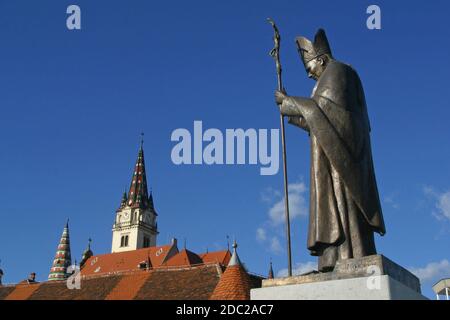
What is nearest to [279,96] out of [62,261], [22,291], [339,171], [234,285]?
[339,171]

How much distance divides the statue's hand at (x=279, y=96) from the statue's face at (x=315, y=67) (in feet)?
1.66

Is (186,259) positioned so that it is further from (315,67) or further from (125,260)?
(315,67)

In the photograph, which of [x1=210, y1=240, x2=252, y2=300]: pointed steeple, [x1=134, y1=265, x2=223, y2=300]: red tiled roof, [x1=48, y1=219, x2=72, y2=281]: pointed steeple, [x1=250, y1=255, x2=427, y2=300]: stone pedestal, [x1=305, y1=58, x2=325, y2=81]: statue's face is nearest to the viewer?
[x1=250, y1=255, x2=427, y2=300]: stone pedestal

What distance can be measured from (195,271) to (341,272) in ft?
84.0

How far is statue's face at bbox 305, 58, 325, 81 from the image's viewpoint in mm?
6160

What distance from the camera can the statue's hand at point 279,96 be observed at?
5893mm

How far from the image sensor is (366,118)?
570 centimetres

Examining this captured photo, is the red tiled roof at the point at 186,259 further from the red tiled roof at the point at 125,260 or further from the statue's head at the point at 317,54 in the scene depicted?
the statue's head at the point at 317,54

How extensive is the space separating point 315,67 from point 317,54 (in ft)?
0.54

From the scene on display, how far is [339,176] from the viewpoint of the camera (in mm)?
5172

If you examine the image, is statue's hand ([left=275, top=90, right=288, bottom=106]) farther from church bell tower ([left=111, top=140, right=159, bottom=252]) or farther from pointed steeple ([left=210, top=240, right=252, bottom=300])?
church bell tower ([left=111, top=140, right=159, bottom=252])

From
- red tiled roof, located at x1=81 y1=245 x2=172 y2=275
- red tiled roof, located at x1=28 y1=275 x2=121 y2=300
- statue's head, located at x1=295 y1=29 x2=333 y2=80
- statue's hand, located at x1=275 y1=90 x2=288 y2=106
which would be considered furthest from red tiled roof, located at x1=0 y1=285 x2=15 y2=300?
red tiled roof, located at x1=81 y1=245 x2=172 y2=275

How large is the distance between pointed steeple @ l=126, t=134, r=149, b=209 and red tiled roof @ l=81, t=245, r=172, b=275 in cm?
1732
